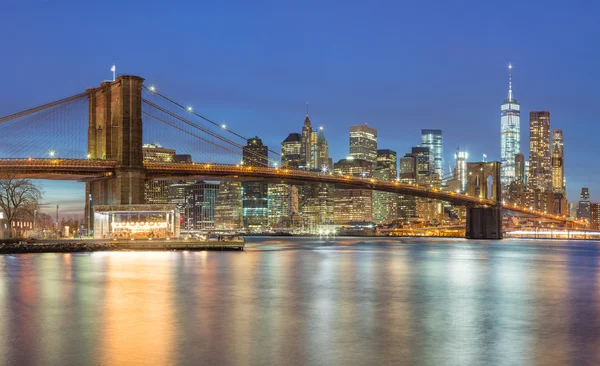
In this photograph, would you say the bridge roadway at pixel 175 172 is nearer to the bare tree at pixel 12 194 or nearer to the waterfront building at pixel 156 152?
the bare tree at pixel 12 194

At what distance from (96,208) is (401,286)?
40.2 metres

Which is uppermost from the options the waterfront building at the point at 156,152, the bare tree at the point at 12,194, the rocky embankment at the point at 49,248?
the waterfront building at the point at 156,152

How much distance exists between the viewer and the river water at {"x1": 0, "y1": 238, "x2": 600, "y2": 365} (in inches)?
539

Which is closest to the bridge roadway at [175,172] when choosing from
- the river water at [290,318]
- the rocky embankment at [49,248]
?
the rocky embankment at [49,248]

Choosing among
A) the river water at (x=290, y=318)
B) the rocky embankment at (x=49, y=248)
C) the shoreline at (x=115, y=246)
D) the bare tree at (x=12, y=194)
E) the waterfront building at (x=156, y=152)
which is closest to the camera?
the river water at (x=290, y=318)

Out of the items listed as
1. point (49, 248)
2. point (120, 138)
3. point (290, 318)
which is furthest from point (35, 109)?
point (290, 318)

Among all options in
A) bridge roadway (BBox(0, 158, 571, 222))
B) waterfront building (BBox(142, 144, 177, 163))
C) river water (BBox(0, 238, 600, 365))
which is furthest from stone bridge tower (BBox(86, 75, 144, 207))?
river water (BBox(0, 238, 600, 365))

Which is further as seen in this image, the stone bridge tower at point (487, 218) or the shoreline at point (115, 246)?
the stone bridge tower at point (487, 218)

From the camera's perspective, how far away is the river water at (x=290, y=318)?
13703 millimetres

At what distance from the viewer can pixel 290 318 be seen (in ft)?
61.7

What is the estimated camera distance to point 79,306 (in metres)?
20.8

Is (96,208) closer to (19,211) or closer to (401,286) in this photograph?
(19,211)

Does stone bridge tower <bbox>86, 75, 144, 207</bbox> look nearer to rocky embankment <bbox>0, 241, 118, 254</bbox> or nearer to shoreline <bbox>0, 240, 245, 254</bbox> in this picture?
shoreline <bbox>0, 240, 245, 254</bbox>

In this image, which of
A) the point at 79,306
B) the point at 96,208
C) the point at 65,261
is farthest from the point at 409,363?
the point at 96,208
